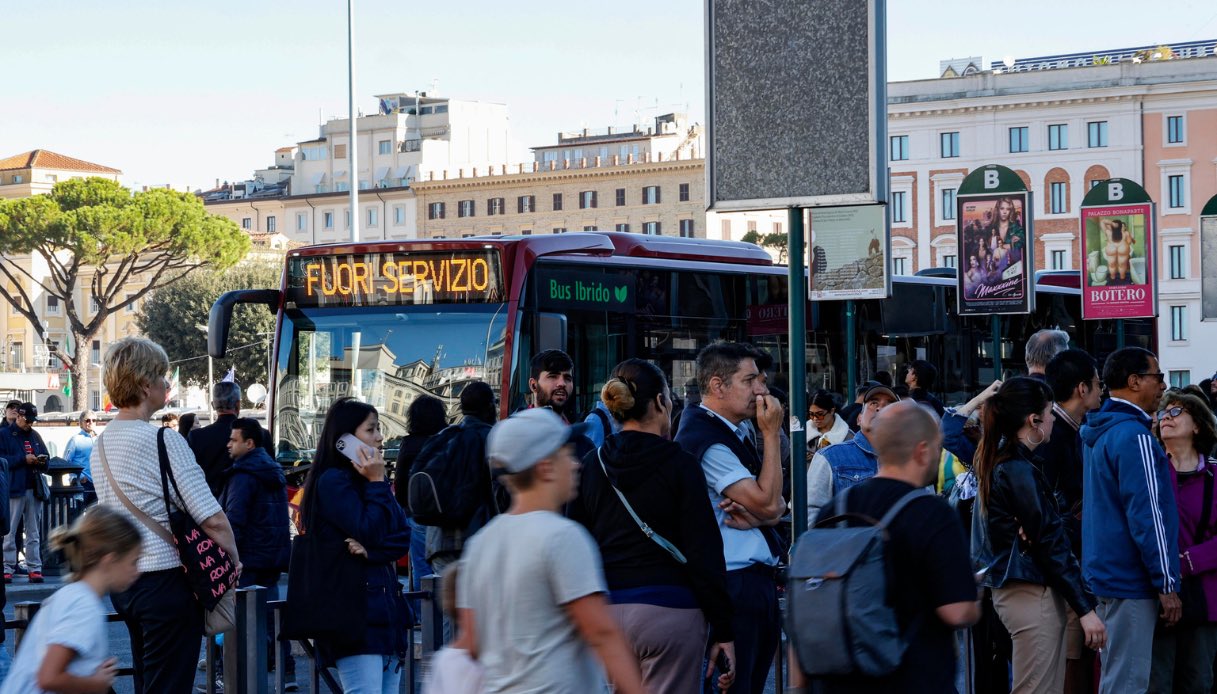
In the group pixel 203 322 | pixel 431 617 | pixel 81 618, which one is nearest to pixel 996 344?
pixel 431 617

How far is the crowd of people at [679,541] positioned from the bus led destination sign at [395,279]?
221 inches

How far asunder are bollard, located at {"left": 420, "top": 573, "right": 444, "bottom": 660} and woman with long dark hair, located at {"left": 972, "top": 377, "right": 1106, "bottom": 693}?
2.10m

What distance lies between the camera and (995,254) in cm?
1452

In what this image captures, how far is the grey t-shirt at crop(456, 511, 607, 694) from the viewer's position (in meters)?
3.99

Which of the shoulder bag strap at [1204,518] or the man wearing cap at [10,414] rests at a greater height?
the man wearing cap at [10,414]

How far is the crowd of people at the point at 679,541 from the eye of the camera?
4.09 metres

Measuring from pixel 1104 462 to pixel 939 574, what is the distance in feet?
8.63

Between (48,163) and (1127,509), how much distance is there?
115392mm

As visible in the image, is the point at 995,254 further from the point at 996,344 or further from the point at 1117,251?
the point at 996,344

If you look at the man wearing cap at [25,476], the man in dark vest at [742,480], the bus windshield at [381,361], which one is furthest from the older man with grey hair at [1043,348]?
the man wearing cap at [25,476]

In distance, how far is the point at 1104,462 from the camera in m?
6.68

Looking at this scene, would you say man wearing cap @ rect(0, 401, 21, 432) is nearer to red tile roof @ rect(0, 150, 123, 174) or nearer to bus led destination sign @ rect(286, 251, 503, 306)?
bus led destination sign @ rect(286, 251, 503, 306)

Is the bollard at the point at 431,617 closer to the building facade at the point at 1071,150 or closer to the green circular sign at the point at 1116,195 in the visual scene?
the green circular sign at the point at 1116,195

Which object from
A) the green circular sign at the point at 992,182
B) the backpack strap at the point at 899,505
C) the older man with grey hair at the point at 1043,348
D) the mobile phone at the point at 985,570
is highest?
the green circular sign at the point at 992,182
